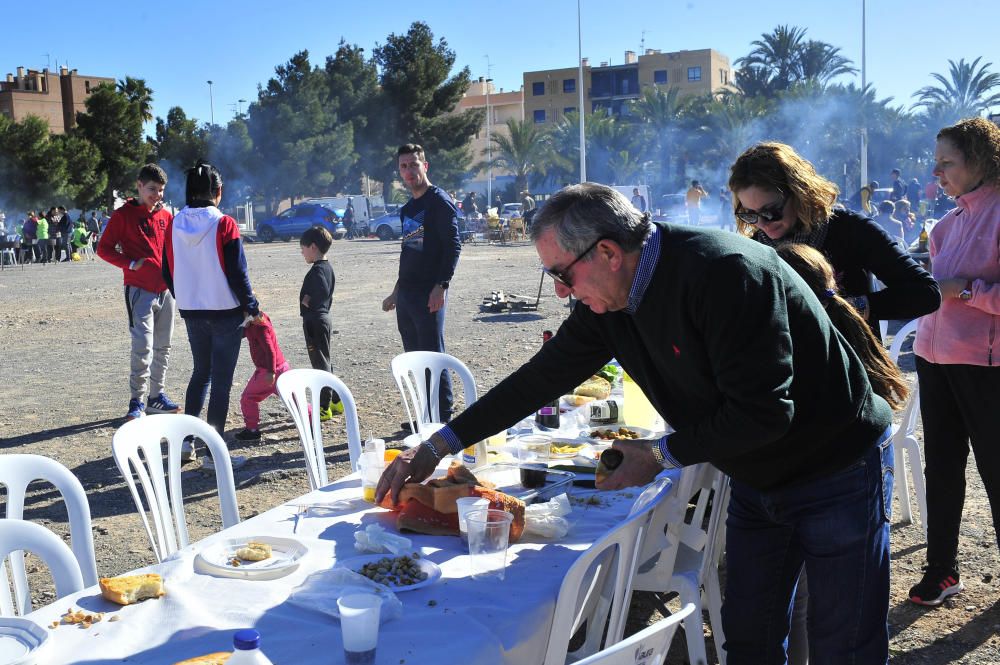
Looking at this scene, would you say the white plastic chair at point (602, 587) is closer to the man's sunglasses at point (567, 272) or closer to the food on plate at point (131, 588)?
the man's sunglasses at point (567, 272)

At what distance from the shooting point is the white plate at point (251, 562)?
2.45 meters

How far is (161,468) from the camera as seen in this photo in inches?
138

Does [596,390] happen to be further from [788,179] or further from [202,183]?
[202,183]

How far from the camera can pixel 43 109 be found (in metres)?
74.1

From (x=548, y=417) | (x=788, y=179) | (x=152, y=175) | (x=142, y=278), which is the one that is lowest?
(x=548, y=417)

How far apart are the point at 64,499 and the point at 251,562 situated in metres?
0.81

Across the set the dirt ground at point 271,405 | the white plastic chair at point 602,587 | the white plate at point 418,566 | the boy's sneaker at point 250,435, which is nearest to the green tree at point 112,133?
the dirt ground at point 271,405

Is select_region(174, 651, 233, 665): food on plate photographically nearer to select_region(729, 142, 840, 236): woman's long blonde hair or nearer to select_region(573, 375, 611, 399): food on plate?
select_region(729, 142, 840, 236): woman's long blonde hair

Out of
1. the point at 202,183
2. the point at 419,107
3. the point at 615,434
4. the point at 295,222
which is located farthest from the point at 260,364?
the point at 419,107

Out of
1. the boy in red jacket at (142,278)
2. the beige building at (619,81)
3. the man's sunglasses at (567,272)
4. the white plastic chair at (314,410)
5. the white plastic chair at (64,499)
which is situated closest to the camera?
the man's sunglasses at (567,272)

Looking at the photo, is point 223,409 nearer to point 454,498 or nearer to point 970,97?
point 454,498

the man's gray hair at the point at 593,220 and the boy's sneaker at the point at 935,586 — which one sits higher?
the man's gray hair at the point at 593,220

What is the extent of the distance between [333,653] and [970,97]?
6445cm

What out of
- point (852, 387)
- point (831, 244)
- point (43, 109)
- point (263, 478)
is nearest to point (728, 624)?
point (852, 387)
